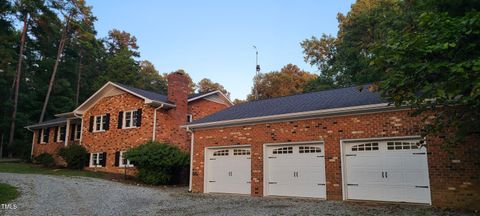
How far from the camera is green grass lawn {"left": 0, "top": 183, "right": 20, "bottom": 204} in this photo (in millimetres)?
10503

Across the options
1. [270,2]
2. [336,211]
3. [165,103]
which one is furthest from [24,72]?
[336,211]

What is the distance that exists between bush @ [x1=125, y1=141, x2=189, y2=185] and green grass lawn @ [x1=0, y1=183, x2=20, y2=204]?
5712 mm

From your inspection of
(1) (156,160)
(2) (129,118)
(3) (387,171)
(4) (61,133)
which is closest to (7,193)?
(1) (156,160)

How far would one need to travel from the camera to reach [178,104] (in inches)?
831

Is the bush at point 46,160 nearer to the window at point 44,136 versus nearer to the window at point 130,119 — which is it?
the window at point 44,136

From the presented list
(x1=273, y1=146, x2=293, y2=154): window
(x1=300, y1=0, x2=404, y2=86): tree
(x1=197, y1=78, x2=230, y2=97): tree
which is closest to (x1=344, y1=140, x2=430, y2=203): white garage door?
(x1=273, y1=146, x2=293, y2=154): window

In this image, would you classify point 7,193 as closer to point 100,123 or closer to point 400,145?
point 100,123

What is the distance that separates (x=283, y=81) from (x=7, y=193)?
3052 centimetres

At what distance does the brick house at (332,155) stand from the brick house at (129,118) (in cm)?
561

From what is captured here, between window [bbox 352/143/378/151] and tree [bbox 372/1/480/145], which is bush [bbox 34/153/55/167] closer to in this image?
window [bbox 352/143/378/151]

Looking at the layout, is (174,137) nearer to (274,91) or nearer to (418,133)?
(418,133)

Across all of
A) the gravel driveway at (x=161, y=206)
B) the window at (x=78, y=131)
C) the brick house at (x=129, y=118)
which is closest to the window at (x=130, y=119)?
the brick house at (x=129, y=118)

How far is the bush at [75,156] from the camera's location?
22562 millimetres

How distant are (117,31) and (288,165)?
4702 cm
